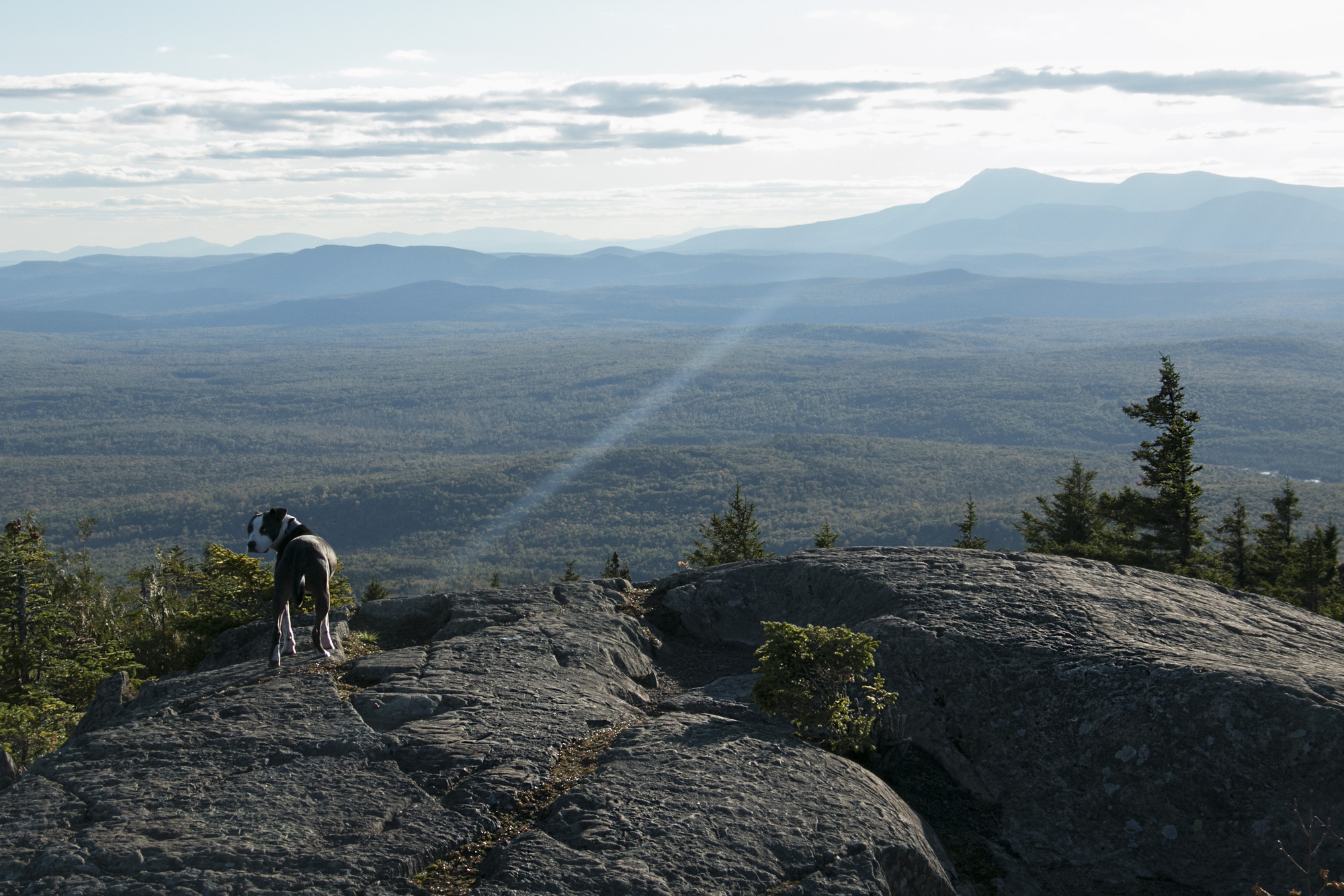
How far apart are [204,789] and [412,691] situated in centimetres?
237

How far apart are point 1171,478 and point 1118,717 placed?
72.1 ft

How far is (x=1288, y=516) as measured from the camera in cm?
3938

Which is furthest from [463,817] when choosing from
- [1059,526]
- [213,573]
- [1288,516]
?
[1288,516]

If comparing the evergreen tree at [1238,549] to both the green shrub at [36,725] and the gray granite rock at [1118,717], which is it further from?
the green shrub at [36,725]

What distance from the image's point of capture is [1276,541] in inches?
1544

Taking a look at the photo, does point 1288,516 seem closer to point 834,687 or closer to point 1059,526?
point 1059,526

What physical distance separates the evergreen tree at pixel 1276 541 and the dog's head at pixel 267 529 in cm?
3834

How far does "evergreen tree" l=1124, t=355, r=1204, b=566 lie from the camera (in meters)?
27.0

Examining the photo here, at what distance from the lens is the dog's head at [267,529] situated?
11094mm

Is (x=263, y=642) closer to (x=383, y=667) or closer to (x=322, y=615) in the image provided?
(x=322, y=615)

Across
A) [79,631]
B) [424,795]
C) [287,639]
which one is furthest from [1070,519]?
[79,631]

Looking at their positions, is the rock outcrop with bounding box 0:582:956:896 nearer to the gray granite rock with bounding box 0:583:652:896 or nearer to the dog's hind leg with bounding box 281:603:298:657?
the gray granite rock with bounding box 0:583:652:896

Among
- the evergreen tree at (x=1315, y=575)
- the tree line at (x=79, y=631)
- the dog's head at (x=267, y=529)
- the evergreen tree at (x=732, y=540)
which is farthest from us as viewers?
the evergreen tree at (x=732, y=540)

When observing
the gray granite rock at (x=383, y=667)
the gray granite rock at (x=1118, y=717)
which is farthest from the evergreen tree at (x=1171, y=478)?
the gray granite rock at (x=383, y=667)
